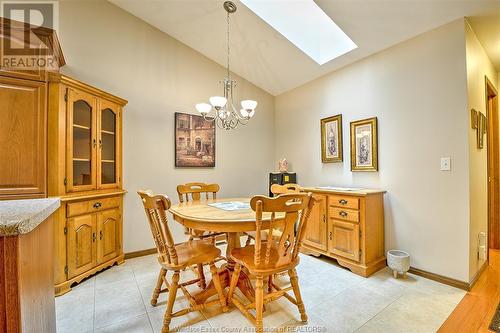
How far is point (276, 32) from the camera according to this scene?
2.81 metres

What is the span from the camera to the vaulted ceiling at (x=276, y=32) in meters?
2.12

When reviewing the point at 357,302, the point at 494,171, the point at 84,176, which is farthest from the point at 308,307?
the point at 494,171

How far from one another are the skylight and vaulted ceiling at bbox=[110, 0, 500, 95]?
67 mm

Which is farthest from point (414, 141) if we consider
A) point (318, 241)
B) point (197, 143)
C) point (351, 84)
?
point (197, 143)

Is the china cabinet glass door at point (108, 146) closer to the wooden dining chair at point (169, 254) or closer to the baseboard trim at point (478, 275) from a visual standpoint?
the wooden dining chair at point (169, 254)

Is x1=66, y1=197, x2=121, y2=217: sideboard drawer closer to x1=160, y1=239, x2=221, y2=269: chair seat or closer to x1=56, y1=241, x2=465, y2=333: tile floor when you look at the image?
x1=56, y1=241, x2=465, y2=333: tile floor

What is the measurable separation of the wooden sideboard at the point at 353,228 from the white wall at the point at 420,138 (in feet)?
0.69

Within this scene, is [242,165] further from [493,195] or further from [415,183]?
[493,195]

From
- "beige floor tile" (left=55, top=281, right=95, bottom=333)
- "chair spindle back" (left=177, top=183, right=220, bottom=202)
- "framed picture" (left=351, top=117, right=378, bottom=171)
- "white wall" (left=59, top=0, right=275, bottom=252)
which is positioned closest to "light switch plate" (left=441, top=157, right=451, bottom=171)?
"framed picture" (left=351, top=117, right=378, bottom=171)

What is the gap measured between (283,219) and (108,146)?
7.21 ft

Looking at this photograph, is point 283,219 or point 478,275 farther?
point 478,275

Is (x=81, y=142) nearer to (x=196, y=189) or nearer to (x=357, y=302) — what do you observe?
(x=196, y=189)

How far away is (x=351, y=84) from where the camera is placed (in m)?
2.97

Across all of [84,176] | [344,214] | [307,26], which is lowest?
[344,214]
